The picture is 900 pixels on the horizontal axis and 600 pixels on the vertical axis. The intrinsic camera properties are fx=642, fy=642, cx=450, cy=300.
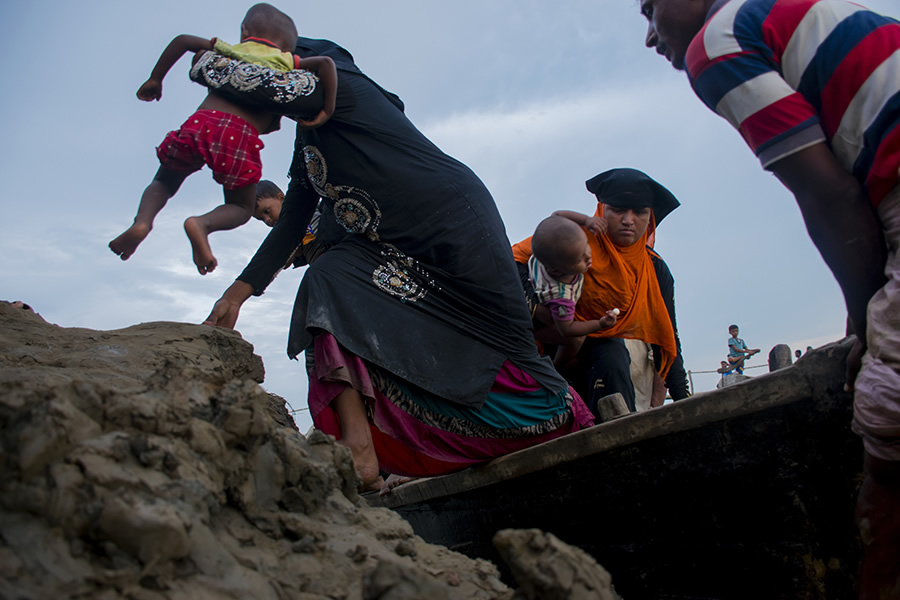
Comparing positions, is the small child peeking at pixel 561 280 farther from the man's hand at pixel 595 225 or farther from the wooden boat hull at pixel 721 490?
the wooden boat hull at pixel 721 490

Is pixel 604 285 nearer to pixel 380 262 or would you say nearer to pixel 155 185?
pixel 380 262

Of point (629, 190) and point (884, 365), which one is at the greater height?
point (629, 190)

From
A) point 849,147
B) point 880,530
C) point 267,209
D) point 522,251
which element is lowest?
point 880,530

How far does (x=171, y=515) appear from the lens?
0.88 m

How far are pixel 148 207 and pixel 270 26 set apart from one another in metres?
1.02

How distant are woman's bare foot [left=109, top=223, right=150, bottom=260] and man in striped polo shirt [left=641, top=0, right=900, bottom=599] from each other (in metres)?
2.03

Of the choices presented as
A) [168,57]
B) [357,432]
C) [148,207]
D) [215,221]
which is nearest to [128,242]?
[148,207]

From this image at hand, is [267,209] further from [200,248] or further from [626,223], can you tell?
[626,223]

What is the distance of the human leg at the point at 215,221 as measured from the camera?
2.46 meters

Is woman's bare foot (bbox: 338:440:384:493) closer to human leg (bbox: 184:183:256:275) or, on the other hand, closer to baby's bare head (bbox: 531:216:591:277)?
human leg (bbox: 184:183:256:275)

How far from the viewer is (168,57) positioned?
272 cm

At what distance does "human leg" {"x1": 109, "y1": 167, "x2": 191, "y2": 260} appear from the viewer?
240 cm

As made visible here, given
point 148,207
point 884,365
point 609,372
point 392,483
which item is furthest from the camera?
point 609,372

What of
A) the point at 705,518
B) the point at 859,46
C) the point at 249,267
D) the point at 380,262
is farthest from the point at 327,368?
the point at 859,46
